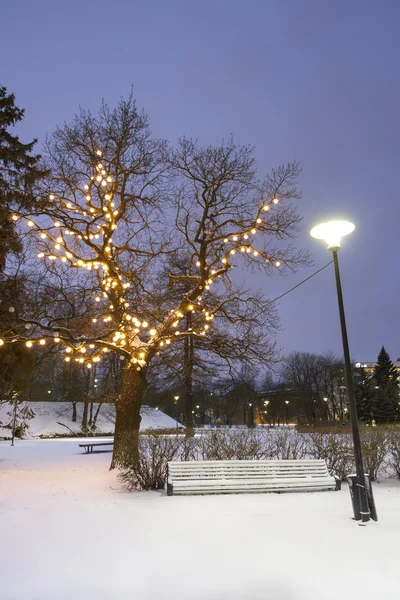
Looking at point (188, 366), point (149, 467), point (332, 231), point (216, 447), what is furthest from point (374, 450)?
point (188, 366)

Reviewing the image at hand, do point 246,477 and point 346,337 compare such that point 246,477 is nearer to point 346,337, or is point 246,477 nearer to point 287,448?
point 287,448

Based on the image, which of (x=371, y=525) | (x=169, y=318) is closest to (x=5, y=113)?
(x=169, y=318)

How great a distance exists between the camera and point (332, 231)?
758 centimetres

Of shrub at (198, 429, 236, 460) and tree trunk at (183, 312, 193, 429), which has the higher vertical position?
tree trunk at (183, 312, 193, 429)

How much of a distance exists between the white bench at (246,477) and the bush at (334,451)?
3.62 ft

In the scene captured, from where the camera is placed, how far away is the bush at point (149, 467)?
9508 millimetres

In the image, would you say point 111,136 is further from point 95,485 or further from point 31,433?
point 31,433

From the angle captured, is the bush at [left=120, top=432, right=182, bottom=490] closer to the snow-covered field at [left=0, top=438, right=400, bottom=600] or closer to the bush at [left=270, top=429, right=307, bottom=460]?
the snow-covered field at [left=0, top=438, right=400, bottom=600]

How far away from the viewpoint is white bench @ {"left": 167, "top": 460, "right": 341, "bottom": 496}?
359 inches

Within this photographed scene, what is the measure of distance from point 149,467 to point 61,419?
105 ft

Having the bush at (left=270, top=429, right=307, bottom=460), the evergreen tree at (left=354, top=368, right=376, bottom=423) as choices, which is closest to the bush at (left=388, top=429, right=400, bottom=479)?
the bush at (left=270, top=429, right=307, bottom=460)

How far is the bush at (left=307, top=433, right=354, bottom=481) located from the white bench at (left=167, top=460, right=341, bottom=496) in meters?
1.10

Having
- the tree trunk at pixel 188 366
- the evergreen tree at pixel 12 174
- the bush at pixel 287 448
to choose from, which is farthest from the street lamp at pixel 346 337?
the tree trunk at pixel 188 366

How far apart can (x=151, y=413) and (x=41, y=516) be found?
118ft
